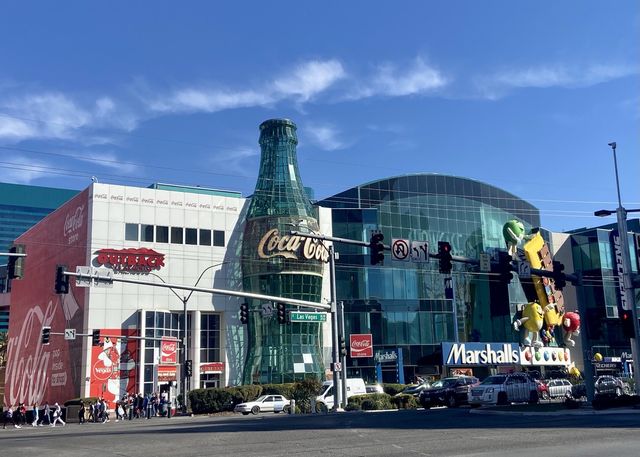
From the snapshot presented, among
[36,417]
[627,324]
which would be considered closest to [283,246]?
[36,417]

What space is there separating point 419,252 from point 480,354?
4085 cm

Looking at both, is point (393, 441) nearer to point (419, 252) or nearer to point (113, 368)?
point (419, 252)

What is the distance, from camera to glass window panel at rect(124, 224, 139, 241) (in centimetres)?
6019

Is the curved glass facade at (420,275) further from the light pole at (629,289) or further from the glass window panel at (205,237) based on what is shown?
the light pole at (629,289)

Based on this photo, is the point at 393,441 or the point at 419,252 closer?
the point at 393,441

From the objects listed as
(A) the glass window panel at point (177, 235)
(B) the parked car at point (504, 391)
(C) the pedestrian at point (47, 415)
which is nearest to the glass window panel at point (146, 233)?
(A) the glass window panel at point (177, 235)

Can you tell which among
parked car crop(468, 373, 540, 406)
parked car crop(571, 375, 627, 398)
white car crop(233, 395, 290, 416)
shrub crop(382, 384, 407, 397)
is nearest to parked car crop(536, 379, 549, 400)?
parked car crop(571, 375, 627, 398)

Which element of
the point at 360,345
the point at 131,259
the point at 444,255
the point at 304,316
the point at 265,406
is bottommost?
the point at 265,406

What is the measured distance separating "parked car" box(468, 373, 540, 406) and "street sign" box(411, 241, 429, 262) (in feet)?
39.5

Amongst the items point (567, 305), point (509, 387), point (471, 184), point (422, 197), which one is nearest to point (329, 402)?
point (509, 387)

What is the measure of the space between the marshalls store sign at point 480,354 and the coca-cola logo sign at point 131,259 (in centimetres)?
2690

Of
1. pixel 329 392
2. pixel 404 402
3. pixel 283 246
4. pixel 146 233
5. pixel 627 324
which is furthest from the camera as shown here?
pixel 283 246

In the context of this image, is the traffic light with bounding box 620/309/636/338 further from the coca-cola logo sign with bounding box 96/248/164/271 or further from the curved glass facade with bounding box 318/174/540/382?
the coca-cola logo sign with bounding box 96/248/164/271

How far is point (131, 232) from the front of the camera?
2378 inches
